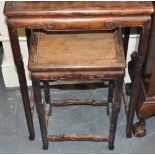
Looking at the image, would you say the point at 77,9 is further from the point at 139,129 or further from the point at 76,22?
the point at 139,129

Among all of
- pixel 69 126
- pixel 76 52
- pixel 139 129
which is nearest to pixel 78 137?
pixel 69 126

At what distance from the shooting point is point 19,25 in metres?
1.08

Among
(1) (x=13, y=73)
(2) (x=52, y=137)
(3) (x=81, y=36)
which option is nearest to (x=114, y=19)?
(3) (x=81, y=36)

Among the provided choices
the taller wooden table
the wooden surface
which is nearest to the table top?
the taller wooden table

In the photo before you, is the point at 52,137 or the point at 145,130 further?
the point at 145,130

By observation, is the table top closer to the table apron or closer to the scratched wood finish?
the table apron

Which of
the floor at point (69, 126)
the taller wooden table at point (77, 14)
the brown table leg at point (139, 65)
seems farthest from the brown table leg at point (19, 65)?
the brown table leg at point (139, 65)

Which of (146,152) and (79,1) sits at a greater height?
(79,1)

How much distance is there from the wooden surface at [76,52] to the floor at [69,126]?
536 mm

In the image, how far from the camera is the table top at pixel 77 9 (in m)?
1.05

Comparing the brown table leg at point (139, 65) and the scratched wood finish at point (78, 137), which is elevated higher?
the brown table leg at point (139, 65)

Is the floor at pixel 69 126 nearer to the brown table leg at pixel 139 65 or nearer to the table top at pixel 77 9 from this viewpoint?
the brown table leg at pixel 139 65

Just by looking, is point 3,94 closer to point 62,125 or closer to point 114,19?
point 62,125

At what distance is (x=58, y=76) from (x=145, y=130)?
2.02 feet
